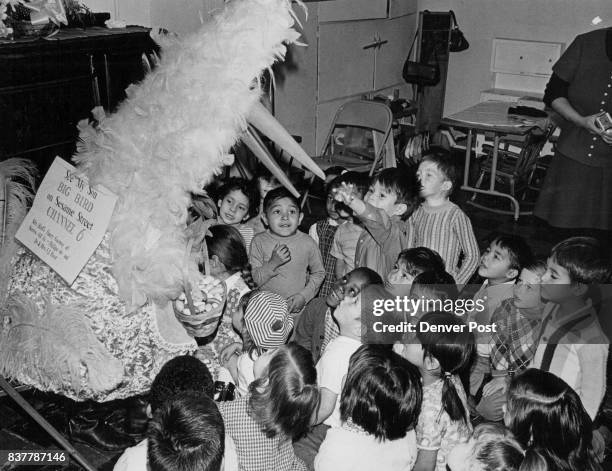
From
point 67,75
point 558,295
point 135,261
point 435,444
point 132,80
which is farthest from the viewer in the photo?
point 132,80

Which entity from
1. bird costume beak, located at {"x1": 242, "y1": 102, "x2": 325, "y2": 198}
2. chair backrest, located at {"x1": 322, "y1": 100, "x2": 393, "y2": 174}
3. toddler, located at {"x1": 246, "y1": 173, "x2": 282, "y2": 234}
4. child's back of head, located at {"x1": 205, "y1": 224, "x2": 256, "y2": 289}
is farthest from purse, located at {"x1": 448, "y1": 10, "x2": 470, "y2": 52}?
bird costume beak, located at {"x1": 242, "y1": 102, "x2": 325, "y2": 198}

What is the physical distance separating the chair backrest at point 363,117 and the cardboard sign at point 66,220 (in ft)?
11.1

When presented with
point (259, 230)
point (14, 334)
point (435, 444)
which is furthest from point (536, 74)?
point (14, 334)

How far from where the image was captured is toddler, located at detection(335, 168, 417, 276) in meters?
2.67

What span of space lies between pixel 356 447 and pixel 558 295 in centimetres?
100

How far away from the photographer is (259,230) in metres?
3.36

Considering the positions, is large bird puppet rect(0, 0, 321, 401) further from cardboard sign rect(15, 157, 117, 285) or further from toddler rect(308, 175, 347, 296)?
toddler rect(308, 175, 347, 296)

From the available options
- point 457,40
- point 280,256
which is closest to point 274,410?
point 280,256

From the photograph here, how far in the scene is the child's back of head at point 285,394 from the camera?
1804 mm

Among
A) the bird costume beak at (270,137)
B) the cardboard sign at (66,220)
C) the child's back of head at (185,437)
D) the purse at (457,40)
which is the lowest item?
the child's back of head at (185,437)

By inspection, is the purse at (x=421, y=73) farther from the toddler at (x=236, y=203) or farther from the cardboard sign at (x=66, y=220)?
the cardboard sign at (x=66, y=220)

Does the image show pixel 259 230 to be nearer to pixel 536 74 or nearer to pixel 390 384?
pixel 390 384

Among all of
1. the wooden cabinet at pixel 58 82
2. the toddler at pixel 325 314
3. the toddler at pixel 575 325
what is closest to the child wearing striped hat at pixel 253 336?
the toddler at pixel 325 314

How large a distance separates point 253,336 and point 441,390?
2.07 ft
